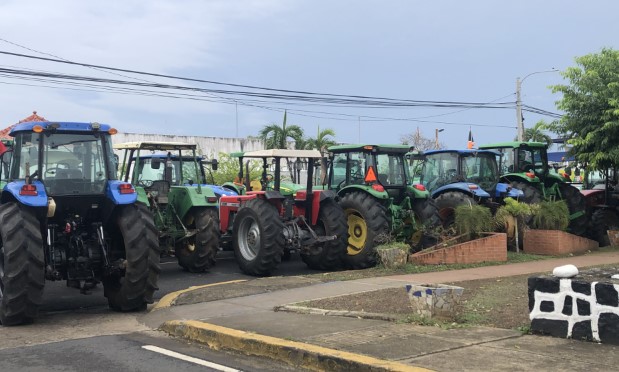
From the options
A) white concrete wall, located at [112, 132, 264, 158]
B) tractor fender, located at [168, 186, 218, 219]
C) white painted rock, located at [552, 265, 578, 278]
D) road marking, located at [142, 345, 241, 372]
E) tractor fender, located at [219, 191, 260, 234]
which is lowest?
road marking, located at [142, 345, 241, 372]

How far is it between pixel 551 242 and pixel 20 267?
11.6m

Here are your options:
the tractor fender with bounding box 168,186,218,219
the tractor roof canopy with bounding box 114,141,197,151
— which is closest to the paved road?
the tractor fender with bounding box 168,186,218,219

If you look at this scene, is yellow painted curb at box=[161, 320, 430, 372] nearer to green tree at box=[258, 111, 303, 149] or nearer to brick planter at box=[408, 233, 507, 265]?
brick planter at box=[408, 233, 507, 265]

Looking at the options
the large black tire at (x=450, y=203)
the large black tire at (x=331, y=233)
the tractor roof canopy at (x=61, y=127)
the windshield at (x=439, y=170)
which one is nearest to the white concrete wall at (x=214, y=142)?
the windshield at (x=439, y=170)

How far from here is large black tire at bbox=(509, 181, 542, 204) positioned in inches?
640

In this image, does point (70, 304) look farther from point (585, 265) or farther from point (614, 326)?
point (585, 265)

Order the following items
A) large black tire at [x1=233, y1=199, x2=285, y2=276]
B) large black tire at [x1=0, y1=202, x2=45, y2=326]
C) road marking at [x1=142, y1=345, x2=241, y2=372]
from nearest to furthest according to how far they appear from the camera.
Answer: road marking at [x1=142, y1=345, x2=241, y2=372] → large black tire at [x1=0, y1=202, x2=45, y2=326] → large black tire at [x1=233, y1=199, x2=285, y2=276]

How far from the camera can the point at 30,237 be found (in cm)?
820

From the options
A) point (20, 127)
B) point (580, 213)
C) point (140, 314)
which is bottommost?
point (140, 314)

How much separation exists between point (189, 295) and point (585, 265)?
8128 mm

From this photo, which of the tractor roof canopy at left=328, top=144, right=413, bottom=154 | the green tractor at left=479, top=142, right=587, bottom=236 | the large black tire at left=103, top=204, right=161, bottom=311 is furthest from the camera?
the green tractor at left=479, top=142, right=587, bottom=236

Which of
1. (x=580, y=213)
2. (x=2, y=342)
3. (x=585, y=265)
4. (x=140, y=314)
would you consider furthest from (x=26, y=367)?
(x=580, y=213)

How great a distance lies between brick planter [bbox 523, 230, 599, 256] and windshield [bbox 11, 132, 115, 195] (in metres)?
10.2

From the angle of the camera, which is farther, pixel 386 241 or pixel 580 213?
pixel 580 213
